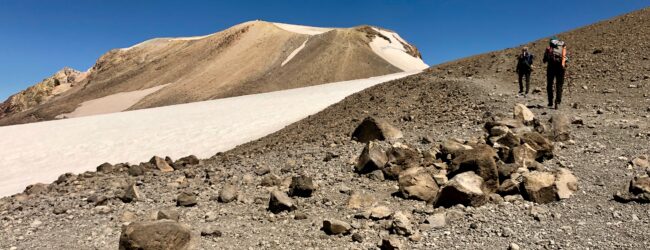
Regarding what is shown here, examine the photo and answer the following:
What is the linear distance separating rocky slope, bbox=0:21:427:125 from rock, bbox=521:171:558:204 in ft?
140

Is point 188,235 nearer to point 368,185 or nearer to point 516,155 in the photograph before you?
point 368,185

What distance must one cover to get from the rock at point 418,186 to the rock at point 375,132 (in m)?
2.91

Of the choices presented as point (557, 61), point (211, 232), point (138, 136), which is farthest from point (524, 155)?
point (138, 136)

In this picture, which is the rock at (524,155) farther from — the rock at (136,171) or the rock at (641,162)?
the rock at (136,171)

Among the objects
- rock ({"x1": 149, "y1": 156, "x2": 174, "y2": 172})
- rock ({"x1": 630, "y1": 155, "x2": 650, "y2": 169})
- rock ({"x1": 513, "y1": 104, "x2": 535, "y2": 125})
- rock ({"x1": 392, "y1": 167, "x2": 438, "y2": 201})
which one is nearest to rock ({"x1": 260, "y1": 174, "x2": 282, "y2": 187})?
rock ({"x1": 392, "y1": 167, "x2": 438, "y2": 201})

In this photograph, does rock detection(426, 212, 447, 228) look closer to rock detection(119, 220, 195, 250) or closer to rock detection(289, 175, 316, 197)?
rock detection(289, 175, 316, 197)

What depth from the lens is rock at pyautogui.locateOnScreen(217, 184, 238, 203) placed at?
25.1 ft

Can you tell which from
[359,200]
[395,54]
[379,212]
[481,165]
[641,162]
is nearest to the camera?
[379,212]

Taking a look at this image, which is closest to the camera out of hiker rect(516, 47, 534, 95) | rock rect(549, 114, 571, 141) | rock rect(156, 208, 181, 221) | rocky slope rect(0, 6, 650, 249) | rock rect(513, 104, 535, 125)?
rocky slope rect(0, 6, 650, 249)

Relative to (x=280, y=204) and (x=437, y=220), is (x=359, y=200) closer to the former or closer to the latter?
(x=280, y=204)

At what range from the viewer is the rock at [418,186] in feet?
23.5

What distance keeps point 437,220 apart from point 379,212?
823mm

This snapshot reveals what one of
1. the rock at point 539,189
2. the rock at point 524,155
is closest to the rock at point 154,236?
the rock at point 539,189

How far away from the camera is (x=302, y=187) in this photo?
761 centimetres
